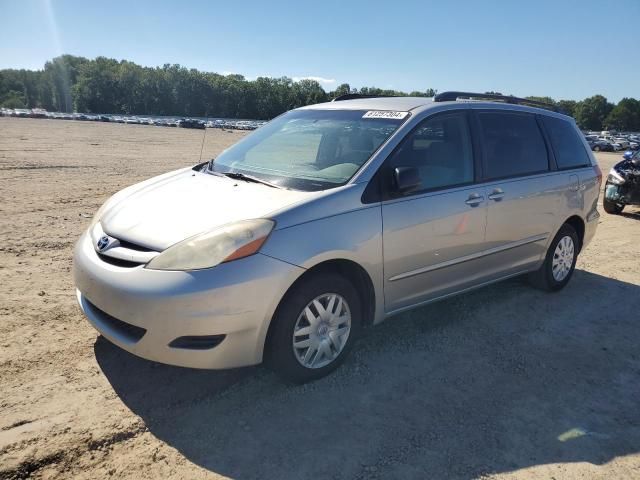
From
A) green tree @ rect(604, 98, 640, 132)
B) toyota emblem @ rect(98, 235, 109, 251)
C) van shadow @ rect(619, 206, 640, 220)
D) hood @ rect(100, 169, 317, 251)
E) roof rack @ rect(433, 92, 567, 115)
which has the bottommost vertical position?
van shadow @ rect(619, 206, 640, 220)

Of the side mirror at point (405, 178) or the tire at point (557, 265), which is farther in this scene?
the tire at point (557, 265)

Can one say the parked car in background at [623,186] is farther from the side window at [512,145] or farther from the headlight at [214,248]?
the headlight at [214,248]

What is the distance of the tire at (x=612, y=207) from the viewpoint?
10070mm

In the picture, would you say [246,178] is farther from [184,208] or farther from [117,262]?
[117,262]

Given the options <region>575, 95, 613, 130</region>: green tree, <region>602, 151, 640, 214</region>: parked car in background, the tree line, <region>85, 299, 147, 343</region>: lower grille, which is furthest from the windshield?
<region>575, 95, 613, 130</region>: green tree

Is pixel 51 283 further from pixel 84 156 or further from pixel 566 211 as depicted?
pixel 84 156

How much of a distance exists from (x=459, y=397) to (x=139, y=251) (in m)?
2.21

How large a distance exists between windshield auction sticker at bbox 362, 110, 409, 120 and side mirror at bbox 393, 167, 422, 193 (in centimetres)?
57

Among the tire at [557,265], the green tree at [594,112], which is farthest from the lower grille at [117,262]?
the green tree at [594,112]

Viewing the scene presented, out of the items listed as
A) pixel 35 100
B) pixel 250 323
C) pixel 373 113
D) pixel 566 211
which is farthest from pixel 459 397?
pixel 35 100

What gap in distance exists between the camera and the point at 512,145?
4.45 m

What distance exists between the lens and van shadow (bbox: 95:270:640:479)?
8.48ft

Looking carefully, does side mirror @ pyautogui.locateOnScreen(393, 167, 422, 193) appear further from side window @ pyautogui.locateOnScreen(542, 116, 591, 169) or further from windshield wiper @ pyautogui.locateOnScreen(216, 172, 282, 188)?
side window @ pyautogui.locateOnScreen(542, 116, 591, 169)

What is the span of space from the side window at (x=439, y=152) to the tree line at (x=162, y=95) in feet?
414
